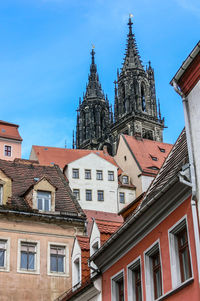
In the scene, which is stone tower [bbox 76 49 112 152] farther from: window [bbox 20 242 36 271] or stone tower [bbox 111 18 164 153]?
window [bbox 20 242 36 271]

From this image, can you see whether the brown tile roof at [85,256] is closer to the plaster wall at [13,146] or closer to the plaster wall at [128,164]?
the plaster wall at [128,164]

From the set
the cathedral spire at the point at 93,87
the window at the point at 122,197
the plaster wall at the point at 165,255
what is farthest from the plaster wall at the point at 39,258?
the cathedral spire at the point at 93,87

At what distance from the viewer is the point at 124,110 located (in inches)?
5354

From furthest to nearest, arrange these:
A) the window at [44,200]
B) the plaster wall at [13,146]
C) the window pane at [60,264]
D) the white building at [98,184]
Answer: the plaster wall at [13,146], the white building at [98,184], the window at [44,200], the window pane at [60,264]

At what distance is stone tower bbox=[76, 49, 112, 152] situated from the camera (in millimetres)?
144500

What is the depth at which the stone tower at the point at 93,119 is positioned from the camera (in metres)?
144

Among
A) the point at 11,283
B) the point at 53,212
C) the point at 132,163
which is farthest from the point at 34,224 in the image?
the point at 132,163

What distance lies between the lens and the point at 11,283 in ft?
93.9

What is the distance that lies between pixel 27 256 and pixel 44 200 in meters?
3.25

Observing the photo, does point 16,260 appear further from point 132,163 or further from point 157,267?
point 132,163

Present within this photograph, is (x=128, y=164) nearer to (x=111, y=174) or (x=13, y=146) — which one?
(x=111, y=174)

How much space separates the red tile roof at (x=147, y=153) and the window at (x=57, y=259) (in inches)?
2006

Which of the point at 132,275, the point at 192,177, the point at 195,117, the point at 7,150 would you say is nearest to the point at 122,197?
the point at 7,150

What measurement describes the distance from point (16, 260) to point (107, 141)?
111m
